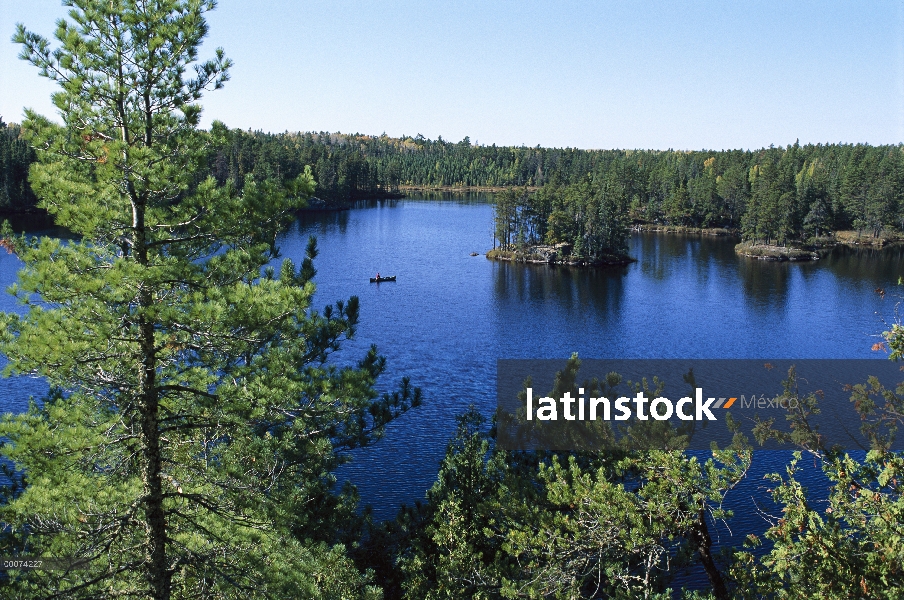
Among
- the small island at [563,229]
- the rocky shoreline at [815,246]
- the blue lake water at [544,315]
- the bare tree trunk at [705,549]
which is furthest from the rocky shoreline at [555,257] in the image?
the bare tree trunk at [705,549]

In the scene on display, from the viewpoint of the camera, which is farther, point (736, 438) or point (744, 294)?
point (744, 294)

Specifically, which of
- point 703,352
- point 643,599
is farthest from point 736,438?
point 703,352

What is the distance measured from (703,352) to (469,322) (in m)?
14.4

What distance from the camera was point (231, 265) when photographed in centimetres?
970

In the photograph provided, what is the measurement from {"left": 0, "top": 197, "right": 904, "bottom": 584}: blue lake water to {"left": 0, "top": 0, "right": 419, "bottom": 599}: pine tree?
41.6 feet

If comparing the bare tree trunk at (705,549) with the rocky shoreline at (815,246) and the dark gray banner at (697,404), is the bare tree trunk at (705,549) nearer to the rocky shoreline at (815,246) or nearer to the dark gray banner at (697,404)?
the dark gray banner at (697,404)

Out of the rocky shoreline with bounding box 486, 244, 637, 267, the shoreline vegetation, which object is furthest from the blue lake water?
the shoreline vegetation

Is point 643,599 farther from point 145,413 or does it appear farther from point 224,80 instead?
point 224,80

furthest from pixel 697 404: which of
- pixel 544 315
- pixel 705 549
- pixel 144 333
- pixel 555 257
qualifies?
pixel 555 257

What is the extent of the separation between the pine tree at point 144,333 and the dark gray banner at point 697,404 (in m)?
4.96

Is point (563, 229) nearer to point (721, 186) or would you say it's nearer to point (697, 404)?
point (721, 186)

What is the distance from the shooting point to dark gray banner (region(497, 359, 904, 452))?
10.5 meters

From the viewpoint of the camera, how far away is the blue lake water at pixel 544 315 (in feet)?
89.1

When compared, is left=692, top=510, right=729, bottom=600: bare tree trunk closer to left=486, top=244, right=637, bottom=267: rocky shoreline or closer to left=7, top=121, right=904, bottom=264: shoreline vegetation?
left=7, top=121, right=904, bottom=264: shoreline vegetation
